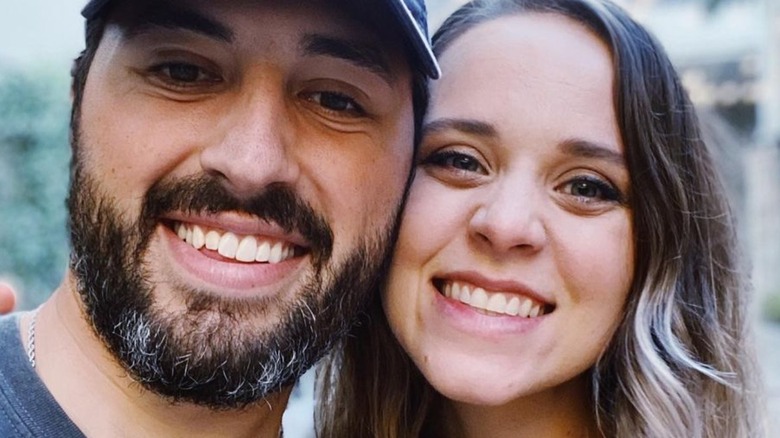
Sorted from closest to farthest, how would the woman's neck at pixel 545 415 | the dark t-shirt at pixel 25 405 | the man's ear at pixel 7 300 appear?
1. the dark t-shirt at pixel 25 405
2. the woman's neck at pixel 545 415
3. the man's ear at pixel 7 300

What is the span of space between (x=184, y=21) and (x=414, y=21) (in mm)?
455

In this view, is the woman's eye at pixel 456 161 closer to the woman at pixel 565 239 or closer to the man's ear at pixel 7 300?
the woman at pixel 565 239

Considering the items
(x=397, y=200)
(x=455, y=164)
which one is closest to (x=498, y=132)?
(x=455, y=164)

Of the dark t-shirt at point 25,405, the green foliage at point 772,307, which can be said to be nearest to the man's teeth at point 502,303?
the dark t-shirt at point 25,405

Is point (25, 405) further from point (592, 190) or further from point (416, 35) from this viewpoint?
point (592, 190)

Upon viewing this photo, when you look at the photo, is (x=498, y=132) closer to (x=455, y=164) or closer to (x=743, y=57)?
(x=455, y=164)

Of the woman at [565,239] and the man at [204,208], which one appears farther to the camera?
the woman at [565,239]

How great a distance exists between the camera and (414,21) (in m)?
1.62

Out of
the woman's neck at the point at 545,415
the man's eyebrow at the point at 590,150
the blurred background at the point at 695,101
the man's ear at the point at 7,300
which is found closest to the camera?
the man's eyebrow at the point at 590,150

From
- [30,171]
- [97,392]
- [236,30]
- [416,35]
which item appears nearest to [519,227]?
[416,35]

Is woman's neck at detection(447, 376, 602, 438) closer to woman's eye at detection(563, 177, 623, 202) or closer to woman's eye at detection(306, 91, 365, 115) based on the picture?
woman's eye at detection(563, 177, 623, 202)

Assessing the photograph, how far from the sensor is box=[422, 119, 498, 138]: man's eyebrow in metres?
1.80

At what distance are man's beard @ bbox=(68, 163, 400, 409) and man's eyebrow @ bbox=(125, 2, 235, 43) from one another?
0.29 meters

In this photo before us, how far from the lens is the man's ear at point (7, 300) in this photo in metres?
2.19
